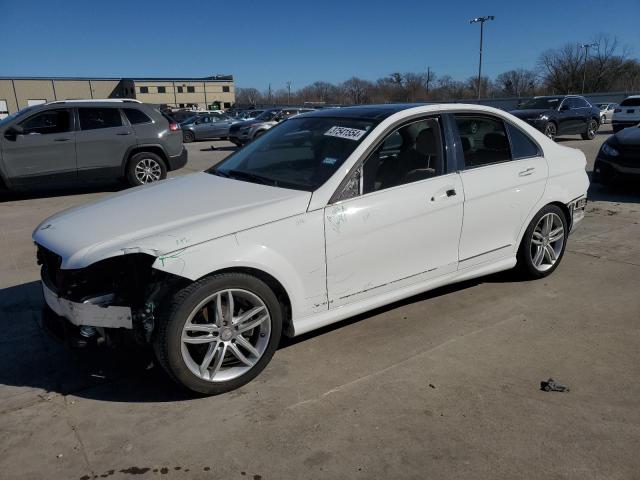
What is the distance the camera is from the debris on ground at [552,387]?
301 cm

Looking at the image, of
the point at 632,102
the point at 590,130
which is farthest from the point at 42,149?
the point at 632,102

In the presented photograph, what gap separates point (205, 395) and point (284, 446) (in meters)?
0.68

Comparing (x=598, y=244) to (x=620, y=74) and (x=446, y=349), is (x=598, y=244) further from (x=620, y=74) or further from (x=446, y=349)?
(x=620, y=74)

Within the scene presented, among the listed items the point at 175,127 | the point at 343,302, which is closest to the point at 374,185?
the point at 343,302

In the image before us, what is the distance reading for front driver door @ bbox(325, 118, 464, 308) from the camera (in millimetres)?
3338

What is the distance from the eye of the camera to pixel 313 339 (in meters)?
3.75

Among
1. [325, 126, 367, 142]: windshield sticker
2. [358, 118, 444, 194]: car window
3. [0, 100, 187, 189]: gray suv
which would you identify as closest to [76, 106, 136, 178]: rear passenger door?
[0, 100, 187, 189]: gray suv

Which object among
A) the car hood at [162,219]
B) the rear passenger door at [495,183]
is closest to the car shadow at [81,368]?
the car hood at [162,219]

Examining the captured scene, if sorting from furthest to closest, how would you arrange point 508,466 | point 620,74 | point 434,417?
point 620,74, point 434,417, point 508,466

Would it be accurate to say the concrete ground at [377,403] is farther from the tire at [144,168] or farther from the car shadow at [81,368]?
the tire at [144,168]

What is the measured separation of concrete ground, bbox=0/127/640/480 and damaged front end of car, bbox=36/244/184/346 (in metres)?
0.31

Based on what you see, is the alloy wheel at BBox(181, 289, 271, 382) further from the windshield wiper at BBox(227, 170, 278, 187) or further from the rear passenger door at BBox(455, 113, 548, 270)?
the rear passenger door at BBox(455, 113, 548, 270)

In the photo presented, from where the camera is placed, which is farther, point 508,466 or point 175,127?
point 175,127

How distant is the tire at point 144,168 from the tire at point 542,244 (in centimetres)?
772
